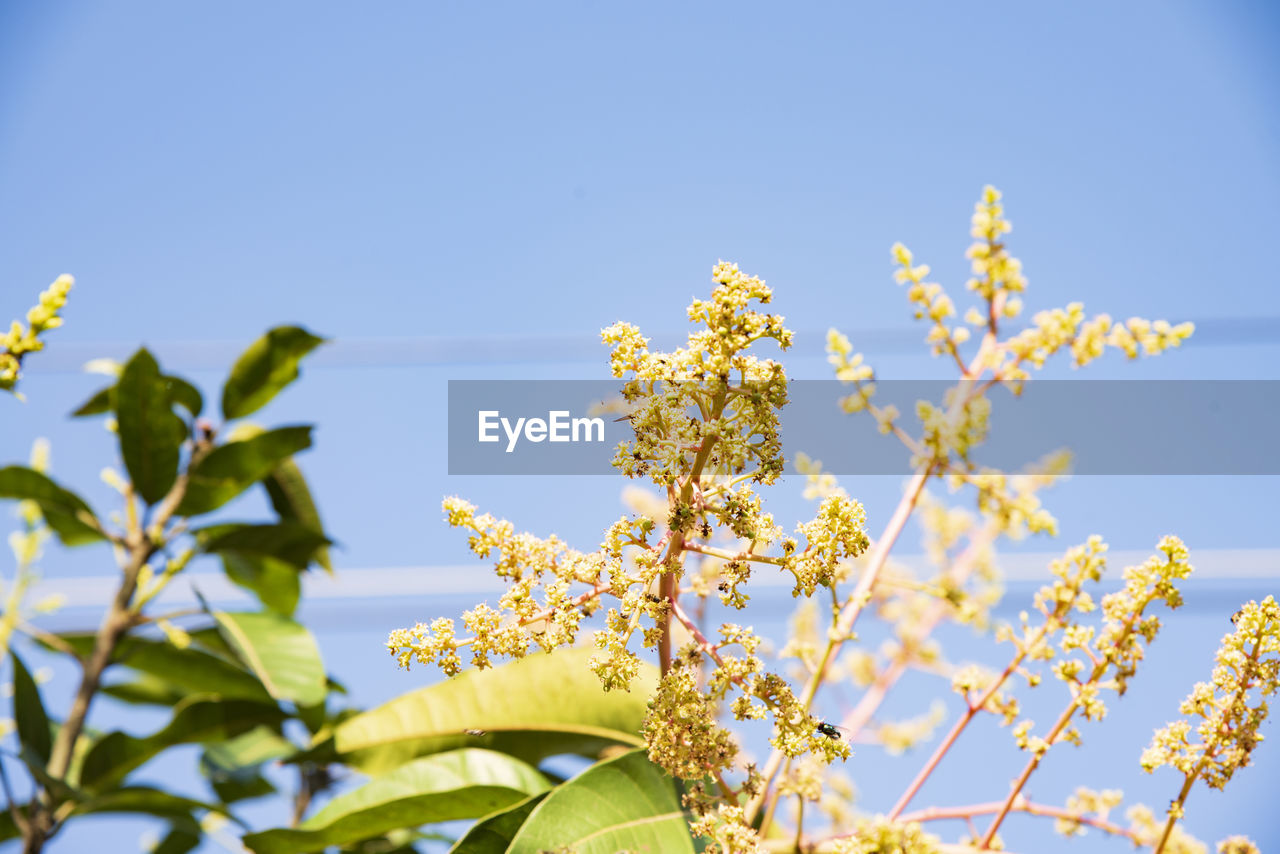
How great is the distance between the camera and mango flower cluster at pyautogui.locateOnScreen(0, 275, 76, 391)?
964mm

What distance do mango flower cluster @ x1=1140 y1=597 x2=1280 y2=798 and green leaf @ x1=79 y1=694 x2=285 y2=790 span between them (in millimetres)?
1578

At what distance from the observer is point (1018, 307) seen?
105 cm

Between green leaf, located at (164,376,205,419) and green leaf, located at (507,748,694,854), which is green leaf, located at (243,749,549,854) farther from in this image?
green leaf, located at (164,376,205,419)

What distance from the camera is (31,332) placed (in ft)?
3.29

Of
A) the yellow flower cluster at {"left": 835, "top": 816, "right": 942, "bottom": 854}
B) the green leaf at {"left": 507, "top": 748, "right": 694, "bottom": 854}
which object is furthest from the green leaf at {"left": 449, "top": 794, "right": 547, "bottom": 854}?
the yellow flower cluster at {"left": 835, "top": 816, "right": 942, "bottom": 854}

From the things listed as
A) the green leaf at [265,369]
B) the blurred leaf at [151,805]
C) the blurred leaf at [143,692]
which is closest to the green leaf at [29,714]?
the blurred leaf at [151,805]

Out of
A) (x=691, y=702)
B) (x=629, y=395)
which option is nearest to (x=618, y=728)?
(x=691, y=702)

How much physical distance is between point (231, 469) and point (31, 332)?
0.81 meters

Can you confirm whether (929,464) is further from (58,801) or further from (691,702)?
(58,801)

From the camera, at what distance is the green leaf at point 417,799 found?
1.21 metres

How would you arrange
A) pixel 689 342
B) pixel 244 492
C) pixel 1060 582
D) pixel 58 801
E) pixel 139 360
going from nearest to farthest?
pixel 689 342
pixel 1060 582
pixel 58 801
pixel 139 360
pixel 244 492

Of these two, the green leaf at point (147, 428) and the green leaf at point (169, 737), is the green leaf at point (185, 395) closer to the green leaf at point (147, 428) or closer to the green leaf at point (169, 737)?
the green leaf at point (147, 428)

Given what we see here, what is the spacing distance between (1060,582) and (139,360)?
1.64 meters

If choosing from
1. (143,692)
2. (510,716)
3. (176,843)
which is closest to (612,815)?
(510,716)
